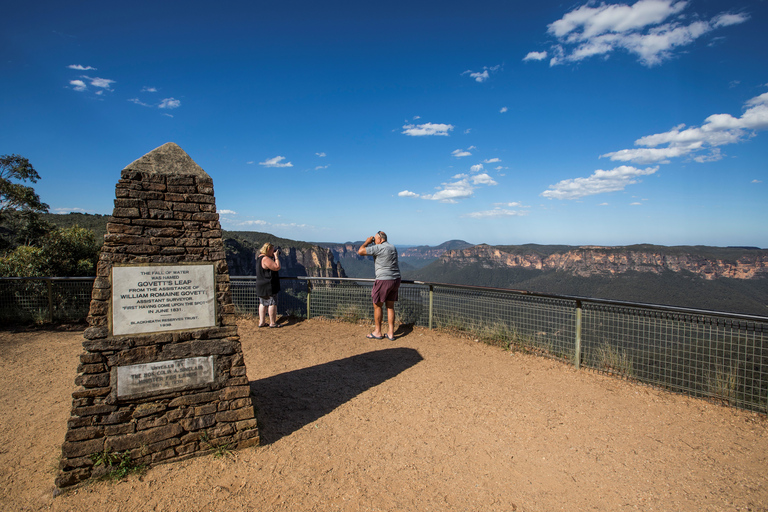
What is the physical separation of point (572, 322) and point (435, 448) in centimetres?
329

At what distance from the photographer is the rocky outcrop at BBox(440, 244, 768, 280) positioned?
133ft

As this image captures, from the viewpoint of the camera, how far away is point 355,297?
853 cm

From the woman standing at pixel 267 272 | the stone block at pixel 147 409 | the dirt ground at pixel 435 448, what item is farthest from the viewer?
the woman standing at pixel 267 272

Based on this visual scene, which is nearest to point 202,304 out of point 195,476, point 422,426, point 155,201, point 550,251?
point 155,201

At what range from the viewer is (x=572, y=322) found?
17.8 feet

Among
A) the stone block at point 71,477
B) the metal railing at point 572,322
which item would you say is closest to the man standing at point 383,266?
the metal railing at point 572,322

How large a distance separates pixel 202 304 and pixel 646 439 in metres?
4.67

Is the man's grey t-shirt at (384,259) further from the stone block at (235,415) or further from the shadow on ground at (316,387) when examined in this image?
the stone block at (235,415)

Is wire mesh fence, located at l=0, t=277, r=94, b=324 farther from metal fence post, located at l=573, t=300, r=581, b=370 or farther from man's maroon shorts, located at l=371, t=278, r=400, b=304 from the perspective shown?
metal fence post, located at l=573, t=300, r=581, b=370

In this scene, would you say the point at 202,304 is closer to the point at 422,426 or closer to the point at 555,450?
the point at 422,426

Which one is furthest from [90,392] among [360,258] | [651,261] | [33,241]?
[360,258]

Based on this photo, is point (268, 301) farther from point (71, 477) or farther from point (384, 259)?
point (71, 477)

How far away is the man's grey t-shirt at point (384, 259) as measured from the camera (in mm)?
6453

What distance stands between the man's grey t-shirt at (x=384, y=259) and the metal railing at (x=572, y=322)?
0.96m
